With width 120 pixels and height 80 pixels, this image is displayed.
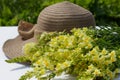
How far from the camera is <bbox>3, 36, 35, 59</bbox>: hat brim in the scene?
211 centimetres

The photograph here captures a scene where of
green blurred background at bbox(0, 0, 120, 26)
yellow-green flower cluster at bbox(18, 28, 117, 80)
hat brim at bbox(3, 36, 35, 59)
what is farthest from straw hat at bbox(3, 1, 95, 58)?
green blurred background at bbox(0, 0, 120, 26)

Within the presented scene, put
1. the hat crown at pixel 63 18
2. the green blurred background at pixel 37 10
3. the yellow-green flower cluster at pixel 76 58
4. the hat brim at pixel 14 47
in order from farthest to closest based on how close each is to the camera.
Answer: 1. the green blurred background at pixel 37 10
2. the hat brim at pixel 14 47
3. the hat crown at pixel 63 18
4. the yellow-green flower cluster at pixel 76 58

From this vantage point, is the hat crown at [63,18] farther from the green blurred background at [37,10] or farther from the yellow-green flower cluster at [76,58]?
the green blurred background at [37,10]

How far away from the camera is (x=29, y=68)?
6.54ft

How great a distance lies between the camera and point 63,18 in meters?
2.00

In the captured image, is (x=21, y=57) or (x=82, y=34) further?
(x=21, y=57)

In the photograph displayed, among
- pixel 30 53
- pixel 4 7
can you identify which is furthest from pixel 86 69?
pixel 4 7

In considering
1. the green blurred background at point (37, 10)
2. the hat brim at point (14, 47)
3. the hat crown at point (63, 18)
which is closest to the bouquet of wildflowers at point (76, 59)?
the hat crown at point (63, 18)

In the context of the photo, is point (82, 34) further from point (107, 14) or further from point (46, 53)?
point (107, 14)

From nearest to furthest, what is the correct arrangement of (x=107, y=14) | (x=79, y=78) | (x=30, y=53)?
(x=79, y=78), (x=30, y=53), (x=107, y=14)

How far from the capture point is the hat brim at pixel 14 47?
2.11 m

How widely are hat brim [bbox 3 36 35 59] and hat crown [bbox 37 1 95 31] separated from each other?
0.19 metres

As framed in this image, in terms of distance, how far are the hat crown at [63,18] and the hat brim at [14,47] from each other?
187 mm

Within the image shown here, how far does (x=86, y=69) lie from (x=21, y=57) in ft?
1.34
